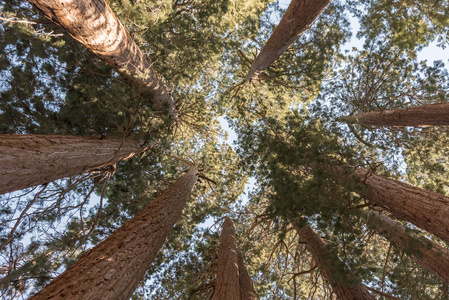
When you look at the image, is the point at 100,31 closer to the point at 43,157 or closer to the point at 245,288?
the point at 43,157

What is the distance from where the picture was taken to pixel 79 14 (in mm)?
3078

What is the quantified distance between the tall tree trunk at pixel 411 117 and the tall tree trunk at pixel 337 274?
304 centimetres

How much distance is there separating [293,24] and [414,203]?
13.2 feet

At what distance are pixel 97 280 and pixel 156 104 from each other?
167 inches

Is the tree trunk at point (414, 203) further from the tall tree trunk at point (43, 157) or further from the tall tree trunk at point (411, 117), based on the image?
the tall tree trunk at point (43, 157)

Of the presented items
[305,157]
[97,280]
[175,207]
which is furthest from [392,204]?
[97,280]

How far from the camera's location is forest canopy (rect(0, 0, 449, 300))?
11.6ft

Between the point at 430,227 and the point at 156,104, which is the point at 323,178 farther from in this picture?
the point at 156,104

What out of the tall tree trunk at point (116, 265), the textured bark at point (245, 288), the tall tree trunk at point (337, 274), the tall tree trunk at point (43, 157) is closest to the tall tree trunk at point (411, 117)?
the tall tree trunk at point (337, 274)

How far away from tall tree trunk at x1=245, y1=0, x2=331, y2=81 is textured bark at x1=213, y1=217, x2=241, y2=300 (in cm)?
484

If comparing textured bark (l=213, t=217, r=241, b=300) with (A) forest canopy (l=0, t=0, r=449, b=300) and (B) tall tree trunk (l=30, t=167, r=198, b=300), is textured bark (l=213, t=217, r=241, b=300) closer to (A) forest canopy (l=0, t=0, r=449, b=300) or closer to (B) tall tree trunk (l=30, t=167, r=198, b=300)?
(A) forest canopy (l=0, t=0, r=449, b=300)

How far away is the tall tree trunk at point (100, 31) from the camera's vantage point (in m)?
2.98

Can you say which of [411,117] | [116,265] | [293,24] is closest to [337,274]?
[116,265]

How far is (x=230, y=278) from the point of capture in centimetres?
431
